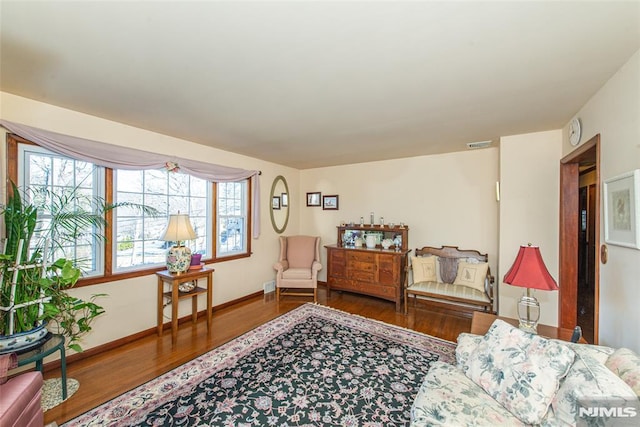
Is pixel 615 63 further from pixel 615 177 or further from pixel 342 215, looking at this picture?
pixel 342 215

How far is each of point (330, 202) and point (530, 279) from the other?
3.45m

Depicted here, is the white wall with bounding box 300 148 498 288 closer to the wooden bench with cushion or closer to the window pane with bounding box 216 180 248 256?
the wooden bench with cushion

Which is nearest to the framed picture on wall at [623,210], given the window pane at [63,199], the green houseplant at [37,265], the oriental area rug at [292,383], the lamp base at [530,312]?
the lamp base at [530,312]

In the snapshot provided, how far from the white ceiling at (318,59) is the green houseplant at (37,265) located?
910mm

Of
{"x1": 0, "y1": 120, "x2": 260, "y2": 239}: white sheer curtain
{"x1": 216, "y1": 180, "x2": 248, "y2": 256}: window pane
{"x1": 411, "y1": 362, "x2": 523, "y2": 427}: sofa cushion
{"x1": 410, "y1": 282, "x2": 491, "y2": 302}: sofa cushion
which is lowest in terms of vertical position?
{"x1": 410, "y1": 282, "x2": 491, "y2": 302}: sofa cushion

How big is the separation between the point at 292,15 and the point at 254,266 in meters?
3.61

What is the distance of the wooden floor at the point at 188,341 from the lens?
193 cm

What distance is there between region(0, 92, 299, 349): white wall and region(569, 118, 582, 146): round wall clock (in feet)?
12.8

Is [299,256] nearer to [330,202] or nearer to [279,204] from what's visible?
[279,204]

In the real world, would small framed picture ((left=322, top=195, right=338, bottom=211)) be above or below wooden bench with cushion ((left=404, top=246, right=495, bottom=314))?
above

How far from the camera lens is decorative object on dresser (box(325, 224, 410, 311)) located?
370 centimetres

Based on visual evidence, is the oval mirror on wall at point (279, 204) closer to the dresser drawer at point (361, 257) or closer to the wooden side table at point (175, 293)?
the dresser drawer at point (361, 257)

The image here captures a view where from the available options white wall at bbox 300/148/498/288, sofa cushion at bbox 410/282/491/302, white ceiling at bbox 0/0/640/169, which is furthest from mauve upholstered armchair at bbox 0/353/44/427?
white wall at bbox 300/148/498/288
